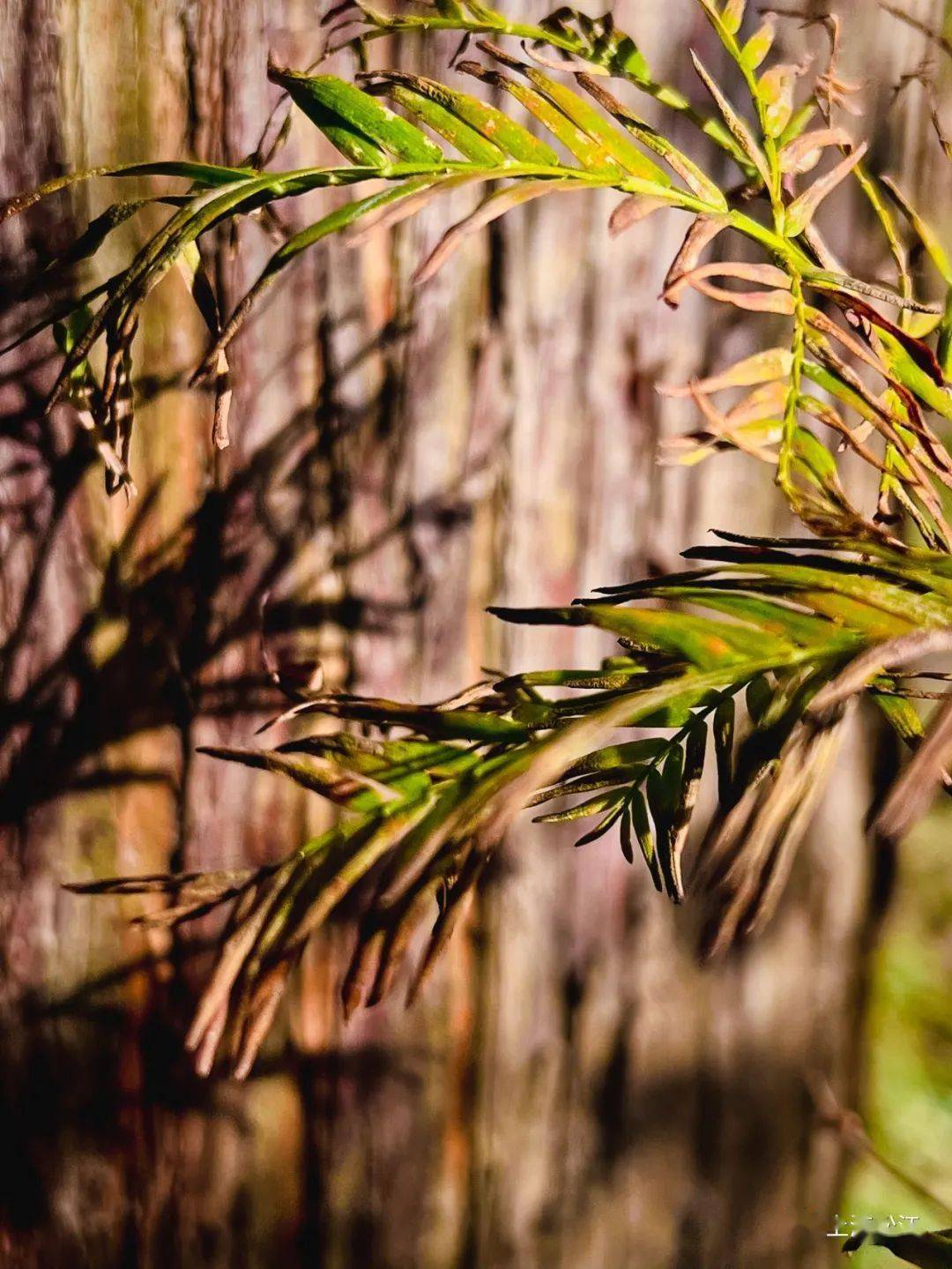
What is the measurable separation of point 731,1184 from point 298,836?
2.24 feet

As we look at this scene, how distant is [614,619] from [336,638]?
1.60 feet

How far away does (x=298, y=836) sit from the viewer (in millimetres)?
891

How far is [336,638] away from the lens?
87cm

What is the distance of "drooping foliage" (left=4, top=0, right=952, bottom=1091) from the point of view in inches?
16.0

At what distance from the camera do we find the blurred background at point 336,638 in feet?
2.59

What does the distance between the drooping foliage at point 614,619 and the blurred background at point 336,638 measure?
11.6 inches

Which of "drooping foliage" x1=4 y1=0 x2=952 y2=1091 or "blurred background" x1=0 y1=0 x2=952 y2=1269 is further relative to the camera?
"blurred background" x1=0 y1=0 x2=952 y2=1269

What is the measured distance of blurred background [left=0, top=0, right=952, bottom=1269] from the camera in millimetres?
789

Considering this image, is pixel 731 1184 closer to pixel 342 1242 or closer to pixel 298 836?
pixel 342 1242

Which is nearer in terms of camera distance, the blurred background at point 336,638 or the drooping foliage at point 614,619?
the drooping foliage at point 614,619

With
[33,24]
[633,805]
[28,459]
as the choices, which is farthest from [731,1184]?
[33,24]

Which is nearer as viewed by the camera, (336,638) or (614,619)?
(614,619)

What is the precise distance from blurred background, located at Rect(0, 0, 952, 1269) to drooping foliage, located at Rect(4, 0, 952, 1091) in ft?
0.96

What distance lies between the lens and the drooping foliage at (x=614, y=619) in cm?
41
